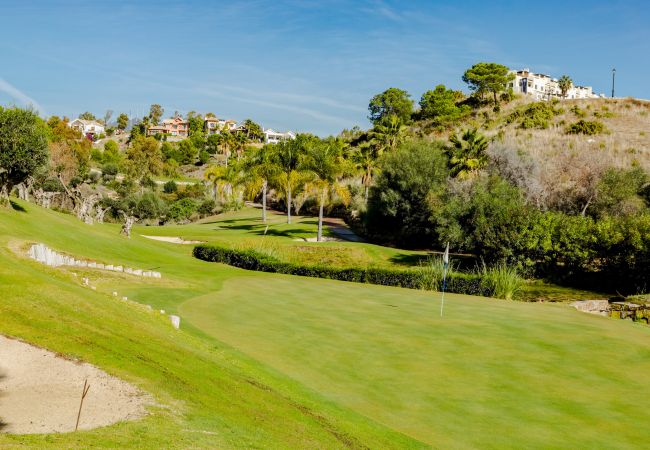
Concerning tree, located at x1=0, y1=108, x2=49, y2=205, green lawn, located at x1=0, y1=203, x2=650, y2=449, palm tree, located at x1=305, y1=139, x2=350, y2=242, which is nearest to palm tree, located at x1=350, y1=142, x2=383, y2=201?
palm tree, located at x1=305, y1=139, x2=350, y2=242

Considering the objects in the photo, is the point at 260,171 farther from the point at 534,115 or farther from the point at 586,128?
the point at 534,115

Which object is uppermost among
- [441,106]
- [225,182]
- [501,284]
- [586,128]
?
[441,106]

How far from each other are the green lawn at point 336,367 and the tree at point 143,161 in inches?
4058

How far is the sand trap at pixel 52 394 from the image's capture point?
1016cm

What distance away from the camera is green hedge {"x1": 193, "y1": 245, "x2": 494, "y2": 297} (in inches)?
1618

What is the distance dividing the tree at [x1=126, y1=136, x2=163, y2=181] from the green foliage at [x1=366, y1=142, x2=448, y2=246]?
70882 mm

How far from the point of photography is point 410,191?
65812 millimetres

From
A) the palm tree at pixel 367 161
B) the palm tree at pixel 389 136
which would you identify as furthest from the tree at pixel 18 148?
the palm tree at pixel 389 136

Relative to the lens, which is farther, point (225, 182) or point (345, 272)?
point (225, 182)

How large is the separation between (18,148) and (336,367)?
36156 millimetres

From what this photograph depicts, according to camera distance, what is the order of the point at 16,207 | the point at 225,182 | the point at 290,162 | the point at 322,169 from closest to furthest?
the point at 16,207 → the point at 322,169 → the point at 290,162 → the point at 225,182

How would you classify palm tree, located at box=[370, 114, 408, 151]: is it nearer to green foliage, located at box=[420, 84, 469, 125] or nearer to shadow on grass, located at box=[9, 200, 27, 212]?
green foliage, located at box=[420, 84, 469, 125]

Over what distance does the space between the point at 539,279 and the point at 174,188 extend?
91.9 m

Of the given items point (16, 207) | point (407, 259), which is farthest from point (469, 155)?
point (16, 207)
